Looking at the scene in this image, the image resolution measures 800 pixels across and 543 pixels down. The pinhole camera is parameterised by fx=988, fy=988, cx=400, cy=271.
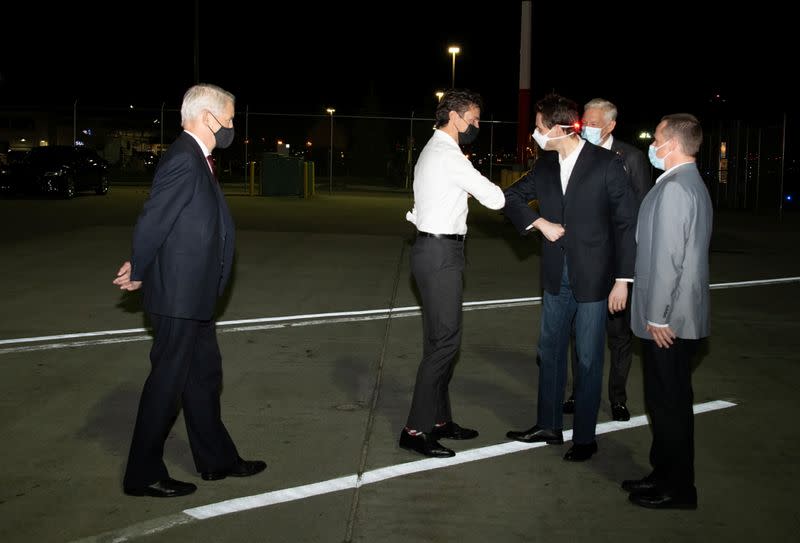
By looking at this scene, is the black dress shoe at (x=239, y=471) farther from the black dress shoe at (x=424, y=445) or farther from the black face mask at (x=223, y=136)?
the black face mask at (x=223, y=136)

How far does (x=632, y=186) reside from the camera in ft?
22.2

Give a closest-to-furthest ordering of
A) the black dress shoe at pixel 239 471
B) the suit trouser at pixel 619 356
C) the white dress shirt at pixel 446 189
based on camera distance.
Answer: the black dress shoe at pixel 239 471 → the white dress shirt at pixel 446 189 → the suit trouser at pixel 619 356

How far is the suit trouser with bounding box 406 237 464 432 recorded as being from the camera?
5664 millimetres

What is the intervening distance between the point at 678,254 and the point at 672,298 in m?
0.22

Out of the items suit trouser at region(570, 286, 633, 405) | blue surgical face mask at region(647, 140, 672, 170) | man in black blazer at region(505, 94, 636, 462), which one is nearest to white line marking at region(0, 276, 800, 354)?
suit trouser at region(570, 286, 633, 405)

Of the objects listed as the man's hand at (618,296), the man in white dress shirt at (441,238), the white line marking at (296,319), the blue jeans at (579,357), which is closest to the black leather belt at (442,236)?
the man in white dress shirt at (441,238)

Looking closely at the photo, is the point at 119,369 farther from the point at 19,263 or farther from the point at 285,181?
the point at 285,181

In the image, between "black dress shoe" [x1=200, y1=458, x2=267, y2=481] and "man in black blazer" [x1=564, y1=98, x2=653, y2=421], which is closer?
"black dress shoe" [x1=200, y1=458, x2=267, y2=481]

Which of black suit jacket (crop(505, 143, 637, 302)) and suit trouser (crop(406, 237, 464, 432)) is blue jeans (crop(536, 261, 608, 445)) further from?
suit trouser (crop(406, 237, 464, 432))

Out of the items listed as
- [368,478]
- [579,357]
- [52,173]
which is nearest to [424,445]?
[368,478]

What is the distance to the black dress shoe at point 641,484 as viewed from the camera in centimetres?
511

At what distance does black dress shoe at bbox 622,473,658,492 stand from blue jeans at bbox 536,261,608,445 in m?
0.53

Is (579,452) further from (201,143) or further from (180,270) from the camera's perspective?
(201,143)

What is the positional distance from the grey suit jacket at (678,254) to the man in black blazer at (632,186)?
1.73 metres
